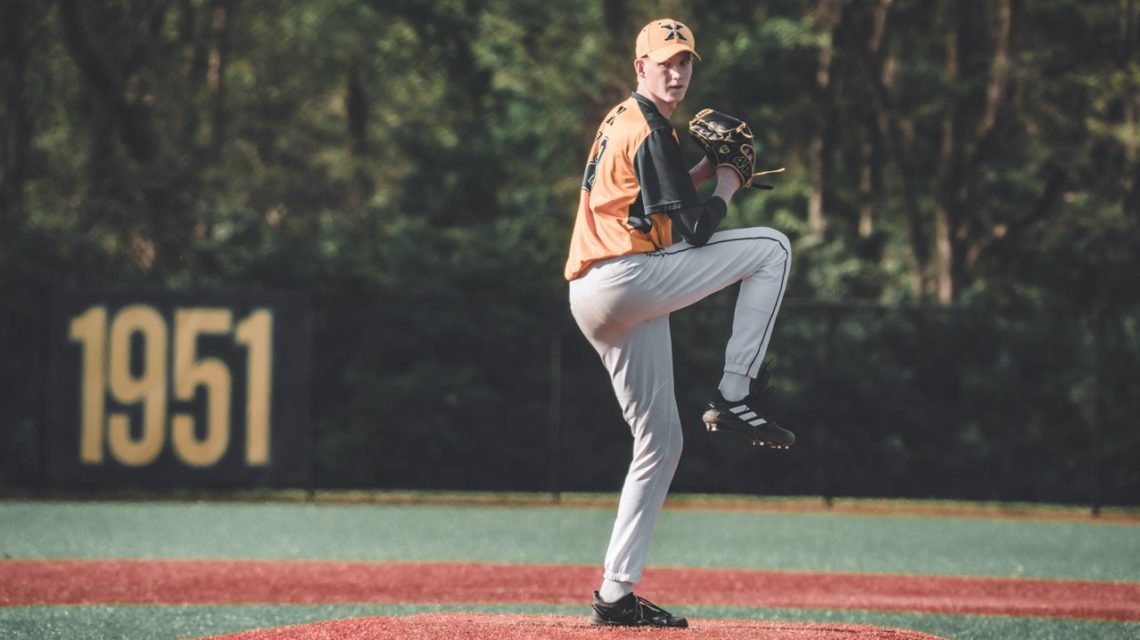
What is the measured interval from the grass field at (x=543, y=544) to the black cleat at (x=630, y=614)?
249 centimetres

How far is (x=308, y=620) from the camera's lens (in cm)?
943

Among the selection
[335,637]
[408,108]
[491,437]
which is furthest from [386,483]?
[408,108]

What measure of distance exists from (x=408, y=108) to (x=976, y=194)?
53.6 ft

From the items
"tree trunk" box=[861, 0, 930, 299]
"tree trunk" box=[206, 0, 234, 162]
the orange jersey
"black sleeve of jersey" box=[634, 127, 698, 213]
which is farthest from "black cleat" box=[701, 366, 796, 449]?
"tree trunk" box=[206, 0, 234, 162]

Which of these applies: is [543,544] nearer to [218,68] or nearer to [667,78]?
[667,78]

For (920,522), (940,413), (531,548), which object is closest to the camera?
(531,548)

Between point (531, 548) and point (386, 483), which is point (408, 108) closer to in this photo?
point (386, 483)

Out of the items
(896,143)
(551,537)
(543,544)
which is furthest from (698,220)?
(896,143)

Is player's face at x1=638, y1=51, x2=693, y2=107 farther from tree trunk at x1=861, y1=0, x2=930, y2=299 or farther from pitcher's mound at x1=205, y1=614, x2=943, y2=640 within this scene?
tree trunk at x1=861, y1=0, x2=930, y2=299

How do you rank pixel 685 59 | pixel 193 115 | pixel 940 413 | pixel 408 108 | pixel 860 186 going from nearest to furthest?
1. pixel 685 59
2. pixel 940 413
3. pixel 860 186
4. pixel 193 115
5. pixel 408 108

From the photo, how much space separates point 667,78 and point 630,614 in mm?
2348

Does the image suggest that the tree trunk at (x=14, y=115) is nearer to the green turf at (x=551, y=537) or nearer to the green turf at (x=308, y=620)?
the green turf at (x=551, y=537)

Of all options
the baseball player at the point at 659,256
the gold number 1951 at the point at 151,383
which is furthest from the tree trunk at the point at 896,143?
the baseball player at the point at 659,256

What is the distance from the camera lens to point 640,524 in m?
7.14
